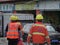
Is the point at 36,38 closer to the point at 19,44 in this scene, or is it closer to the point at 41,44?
the point at 41,44

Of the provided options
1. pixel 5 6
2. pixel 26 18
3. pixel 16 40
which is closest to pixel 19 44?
pixel 16 40

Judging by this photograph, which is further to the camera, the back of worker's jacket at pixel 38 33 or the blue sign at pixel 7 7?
the blue sign at pixel 7 7

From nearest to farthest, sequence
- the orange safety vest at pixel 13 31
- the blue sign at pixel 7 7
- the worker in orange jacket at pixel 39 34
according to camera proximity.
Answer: the worker in orange jacket at pixel 39 34 → the orange safety vest at pixel 13 31 → the blue sign at pixel 7 7

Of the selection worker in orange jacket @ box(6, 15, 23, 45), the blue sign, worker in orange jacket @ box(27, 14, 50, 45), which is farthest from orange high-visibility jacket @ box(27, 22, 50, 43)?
the blue sign

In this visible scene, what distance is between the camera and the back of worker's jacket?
9.47 m

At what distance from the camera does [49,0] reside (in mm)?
38375

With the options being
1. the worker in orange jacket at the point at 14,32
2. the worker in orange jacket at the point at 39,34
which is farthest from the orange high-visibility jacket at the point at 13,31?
the worker in orange jacket at the point at 39,34

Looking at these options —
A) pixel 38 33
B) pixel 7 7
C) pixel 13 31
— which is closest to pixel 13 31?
pixel 13 31

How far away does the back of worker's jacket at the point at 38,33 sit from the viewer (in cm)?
947

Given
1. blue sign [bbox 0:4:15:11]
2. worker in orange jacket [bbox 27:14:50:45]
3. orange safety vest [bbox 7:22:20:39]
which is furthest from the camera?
blue sign [bbox 0:4:15:11]

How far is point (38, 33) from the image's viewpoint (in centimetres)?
951

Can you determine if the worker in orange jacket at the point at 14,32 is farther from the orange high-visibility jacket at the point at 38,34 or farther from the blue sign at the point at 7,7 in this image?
the blue sign at the point at 7,7

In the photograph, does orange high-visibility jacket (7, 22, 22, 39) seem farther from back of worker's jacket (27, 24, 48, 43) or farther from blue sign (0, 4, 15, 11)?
blue sign (0, 4, 15, 11)

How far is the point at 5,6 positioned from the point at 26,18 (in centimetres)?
1447
